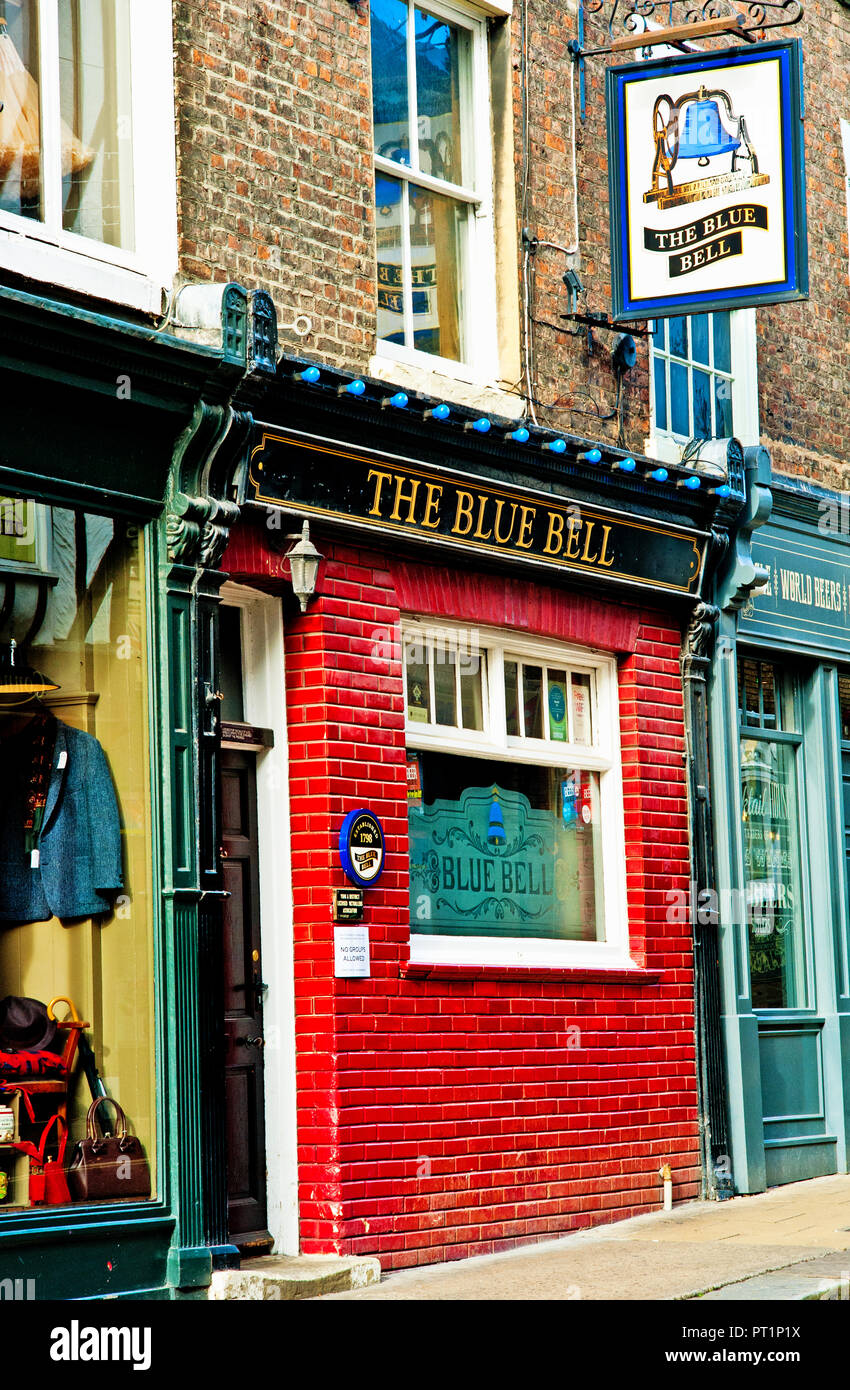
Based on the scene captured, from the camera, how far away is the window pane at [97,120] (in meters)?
8.96

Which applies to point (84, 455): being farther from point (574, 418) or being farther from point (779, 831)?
point (779, 831)

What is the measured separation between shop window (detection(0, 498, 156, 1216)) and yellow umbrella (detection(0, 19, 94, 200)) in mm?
1478

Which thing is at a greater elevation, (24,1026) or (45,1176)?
(24,1026)

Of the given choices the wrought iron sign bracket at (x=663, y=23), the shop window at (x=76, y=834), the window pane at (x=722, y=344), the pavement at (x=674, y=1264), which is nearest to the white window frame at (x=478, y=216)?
the wrought iron sign bracket at (x=663, y=23)

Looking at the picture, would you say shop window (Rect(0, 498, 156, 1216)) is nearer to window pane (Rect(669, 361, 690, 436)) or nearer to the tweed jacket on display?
the tweed jacket on display

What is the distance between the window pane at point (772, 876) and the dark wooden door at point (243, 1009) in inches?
176

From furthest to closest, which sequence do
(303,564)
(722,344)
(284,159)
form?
1. (722,344)
2. (284,159)
3. (303,564)

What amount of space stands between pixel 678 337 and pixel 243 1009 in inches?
230

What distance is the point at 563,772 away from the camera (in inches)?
460

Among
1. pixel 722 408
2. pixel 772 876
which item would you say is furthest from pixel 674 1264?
pixel 722 408

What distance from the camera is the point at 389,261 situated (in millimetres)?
10695

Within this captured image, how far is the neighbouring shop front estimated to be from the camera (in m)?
9.62

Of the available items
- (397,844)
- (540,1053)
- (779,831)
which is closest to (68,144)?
(397,844)

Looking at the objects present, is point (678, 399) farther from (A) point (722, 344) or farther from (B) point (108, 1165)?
(B) point (108, 1165)
